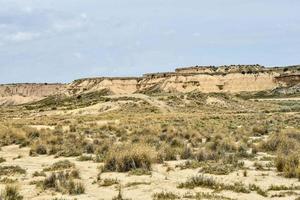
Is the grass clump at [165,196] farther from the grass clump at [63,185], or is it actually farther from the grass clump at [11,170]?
the grass clump at [11,170]

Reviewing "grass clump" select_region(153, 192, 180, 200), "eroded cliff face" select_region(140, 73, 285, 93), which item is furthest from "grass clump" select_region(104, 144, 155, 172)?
"eroded cliff face" select_region(140, 73, 285, 93)

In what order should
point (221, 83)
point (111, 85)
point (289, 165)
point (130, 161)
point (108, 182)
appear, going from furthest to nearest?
point (111, 85) < point (221, 83) < point (130, 161) < point (289, 165) < point (108, 182)

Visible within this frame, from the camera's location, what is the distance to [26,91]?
190 m

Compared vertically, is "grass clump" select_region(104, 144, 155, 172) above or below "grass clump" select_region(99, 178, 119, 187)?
above

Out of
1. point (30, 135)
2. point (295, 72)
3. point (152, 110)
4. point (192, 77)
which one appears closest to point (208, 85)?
point (192, 77)

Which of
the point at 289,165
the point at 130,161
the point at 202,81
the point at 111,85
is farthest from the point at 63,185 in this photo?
the point at 111,85

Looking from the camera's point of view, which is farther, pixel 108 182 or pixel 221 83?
pixel 221 83

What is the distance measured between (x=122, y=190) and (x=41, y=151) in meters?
10.3

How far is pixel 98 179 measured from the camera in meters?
14.9

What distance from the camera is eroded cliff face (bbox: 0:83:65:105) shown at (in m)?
176

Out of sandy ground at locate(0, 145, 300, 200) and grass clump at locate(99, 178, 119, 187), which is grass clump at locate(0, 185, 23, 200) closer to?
sandy ground at locate(0, 145, 300, 200)

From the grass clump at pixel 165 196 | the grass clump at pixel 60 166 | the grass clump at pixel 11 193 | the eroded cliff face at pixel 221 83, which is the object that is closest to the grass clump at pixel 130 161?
the grass clump at pixel 60 166

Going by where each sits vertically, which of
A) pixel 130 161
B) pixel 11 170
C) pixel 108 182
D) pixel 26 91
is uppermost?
pixel 130 161

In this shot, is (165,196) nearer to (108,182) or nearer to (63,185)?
(108,182)
